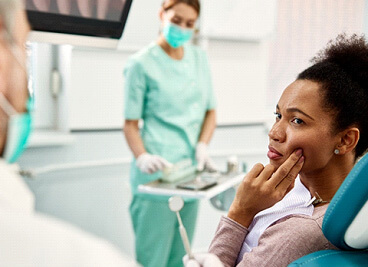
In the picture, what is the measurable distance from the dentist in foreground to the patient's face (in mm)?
773

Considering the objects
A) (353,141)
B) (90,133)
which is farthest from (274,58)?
(353,141)

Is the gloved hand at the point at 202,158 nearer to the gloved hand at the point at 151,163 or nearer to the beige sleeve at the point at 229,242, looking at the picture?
the gloved hand at the point at 151,163

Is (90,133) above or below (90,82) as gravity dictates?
below

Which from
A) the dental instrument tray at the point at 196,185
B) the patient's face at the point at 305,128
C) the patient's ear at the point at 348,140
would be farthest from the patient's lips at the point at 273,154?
the dental instrument tray at the point at 196,185

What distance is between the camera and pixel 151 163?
6.73 feet

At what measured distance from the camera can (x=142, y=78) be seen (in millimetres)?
2174

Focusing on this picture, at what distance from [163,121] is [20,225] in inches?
70.2

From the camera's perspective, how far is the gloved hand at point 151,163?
2.04m

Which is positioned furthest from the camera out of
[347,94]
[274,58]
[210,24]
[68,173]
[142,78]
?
[274,58]

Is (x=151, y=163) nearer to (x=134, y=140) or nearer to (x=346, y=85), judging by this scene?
(x=134, y=140)

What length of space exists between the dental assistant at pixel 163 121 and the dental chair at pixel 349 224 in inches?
50.5

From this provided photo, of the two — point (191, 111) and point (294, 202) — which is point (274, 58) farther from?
point (294, 202)

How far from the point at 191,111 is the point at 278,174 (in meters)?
1.14

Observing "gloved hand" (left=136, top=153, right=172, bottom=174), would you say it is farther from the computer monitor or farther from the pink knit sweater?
the pink knit sweater
